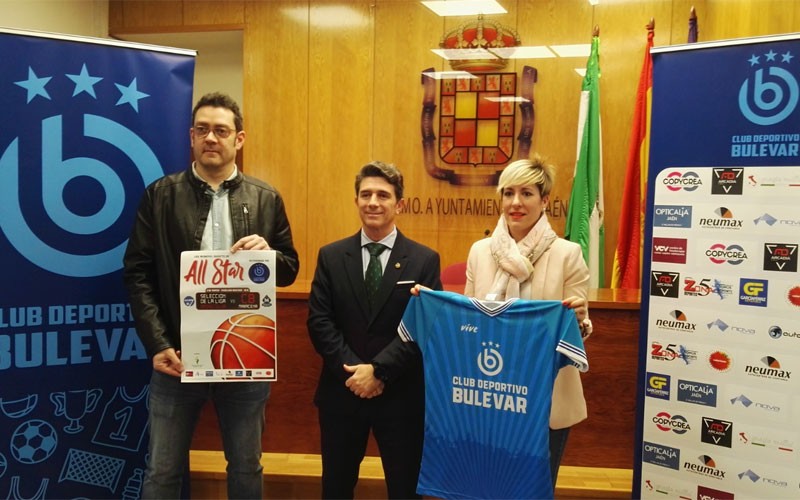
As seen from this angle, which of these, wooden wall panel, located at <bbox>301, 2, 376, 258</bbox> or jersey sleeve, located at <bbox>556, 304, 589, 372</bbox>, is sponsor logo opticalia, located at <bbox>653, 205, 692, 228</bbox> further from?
wooden wall panel, located at <bbox>301, 2, 376, 258</bbox>

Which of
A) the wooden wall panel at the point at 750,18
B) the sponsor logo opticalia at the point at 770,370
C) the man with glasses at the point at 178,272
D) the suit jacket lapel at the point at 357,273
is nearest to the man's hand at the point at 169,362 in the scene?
the man with glasses at the point at 178,272

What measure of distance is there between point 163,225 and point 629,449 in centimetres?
243

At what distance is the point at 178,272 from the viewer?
2.12 metres

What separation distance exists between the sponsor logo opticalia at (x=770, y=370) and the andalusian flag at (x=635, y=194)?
2.10m

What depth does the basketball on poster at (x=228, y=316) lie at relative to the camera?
6.79ft

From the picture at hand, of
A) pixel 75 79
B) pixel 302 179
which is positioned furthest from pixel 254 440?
pixel 302 179

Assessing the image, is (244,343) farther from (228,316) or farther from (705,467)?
(705,467)

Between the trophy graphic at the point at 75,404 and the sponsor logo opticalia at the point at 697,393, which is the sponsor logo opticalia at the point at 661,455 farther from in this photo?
the trophy graphic at the point at 75,404

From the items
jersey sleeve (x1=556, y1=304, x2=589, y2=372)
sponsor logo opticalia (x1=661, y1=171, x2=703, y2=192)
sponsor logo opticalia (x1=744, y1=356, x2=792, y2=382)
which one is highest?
sponsor logo opticalia (x1=661, y1=171, x2=703, y2=192)

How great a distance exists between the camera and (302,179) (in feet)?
17.9

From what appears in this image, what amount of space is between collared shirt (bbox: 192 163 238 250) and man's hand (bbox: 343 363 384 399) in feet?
2.07

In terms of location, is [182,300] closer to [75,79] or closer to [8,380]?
[8,380]

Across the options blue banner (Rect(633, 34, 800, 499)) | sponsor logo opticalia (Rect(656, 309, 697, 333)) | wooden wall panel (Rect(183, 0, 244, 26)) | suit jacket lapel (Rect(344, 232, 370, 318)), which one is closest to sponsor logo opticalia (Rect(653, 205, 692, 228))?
blue banner (Rect(633, 34, 800, 499))

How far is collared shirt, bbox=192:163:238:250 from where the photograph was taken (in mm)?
2145
